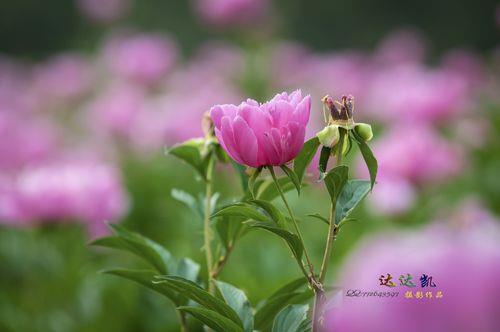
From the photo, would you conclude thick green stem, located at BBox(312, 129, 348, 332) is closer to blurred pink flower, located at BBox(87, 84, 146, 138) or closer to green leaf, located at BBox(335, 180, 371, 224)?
green leaf, located at BBox(335, 180, 371, 224)

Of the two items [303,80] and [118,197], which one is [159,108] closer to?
[303,80]

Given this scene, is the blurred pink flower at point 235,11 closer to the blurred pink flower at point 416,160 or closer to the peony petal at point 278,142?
the blurred pink flower at point 416,160

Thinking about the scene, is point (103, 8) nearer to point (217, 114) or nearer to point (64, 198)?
point (64, 198)

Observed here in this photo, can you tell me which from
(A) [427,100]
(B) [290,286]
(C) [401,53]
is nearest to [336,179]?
(B) [290,286]

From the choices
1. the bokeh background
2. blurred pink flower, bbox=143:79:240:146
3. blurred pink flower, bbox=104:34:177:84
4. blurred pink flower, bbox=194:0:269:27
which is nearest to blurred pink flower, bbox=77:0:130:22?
the bokeh background

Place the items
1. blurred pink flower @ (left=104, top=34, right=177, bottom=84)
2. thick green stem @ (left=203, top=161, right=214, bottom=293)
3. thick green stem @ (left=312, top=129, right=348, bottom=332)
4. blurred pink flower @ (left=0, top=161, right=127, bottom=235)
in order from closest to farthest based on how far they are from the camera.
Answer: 1. thick green stem @ (left=312, top=129, right=348, bottom=332)
2. thick green stem @ (left=203, top=161, right=214, bottom=293)
3. blurred pink flower @ (left=0, top=161, right=127, bottom=235)
4. blurred pink flower @ (left=104, top=34, right=177, bottom=84)

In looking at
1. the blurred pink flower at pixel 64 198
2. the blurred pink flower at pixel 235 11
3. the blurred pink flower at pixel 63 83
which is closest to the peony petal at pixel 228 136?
the blurred pink flower at pixel 64 198
